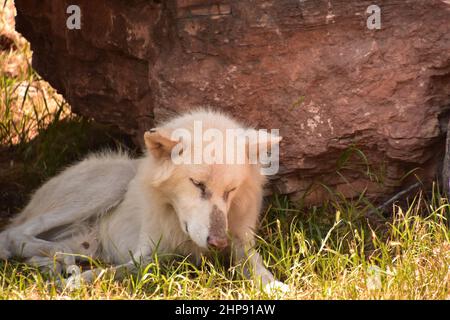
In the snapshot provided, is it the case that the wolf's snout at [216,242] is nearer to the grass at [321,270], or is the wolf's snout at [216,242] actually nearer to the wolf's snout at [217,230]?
the wolf's snout at [217,230]

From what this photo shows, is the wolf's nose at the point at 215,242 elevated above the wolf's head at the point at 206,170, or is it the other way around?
the wolf's head at the point at 206,170

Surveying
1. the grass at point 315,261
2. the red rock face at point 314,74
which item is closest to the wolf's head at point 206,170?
the grass at point 315,261

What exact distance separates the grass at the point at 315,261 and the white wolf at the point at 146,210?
0.54ft

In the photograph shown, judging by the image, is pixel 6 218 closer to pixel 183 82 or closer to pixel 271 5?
pixel 183 82

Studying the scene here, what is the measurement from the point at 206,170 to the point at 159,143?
1.29 feet

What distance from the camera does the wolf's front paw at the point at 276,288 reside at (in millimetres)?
5344

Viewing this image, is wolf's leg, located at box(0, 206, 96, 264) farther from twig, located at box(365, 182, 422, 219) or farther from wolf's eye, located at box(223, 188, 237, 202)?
twig, located at box(365, 182, 422, 219)

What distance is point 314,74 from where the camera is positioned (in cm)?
659

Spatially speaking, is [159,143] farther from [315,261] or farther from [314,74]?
[314,74]

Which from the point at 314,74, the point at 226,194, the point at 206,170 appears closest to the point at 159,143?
the point at 206,170

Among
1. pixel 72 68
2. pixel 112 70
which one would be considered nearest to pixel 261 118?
pixel 112 70

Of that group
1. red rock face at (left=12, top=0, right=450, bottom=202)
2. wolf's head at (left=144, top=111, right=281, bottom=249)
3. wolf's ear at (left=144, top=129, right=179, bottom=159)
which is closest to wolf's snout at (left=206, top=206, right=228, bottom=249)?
wolf's head at (left=144, top=111, right=281, bottom=249)

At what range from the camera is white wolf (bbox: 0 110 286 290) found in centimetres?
568

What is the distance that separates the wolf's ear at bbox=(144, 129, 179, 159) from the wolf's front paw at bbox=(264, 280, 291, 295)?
1090 millimetres
